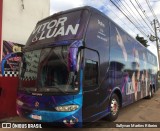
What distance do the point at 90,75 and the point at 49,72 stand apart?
1068mm

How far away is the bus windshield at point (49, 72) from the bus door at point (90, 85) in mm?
452

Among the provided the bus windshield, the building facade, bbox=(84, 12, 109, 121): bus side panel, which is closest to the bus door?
bbox=(84, 12, 109, 121): bus side panel

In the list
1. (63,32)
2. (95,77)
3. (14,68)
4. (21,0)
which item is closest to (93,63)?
(95,77)

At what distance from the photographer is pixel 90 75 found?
6312 mm

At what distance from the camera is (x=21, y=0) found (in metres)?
11.6

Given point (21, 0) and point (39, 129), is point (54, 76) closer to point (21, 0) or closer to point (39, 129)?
point (39, 129)

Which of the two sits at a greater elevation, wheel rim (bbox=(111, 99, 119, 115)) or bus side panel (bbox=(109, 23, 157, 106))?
bus side panel (bbox=(109, 23, 157, 106))

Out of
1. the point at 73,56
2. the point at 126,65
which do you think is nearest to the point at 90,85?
the point at 73,56

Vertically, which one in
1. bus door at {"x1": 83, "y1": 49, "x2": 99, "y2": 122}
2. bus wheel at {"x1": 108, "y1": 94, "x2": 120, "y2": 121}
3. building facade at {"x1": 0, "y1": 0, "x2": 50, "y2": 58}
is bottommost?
bus wheel at {"x1": 108, "y1": 94, "x2": 120, "y2": 121}

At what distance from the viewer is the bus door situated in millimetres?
6019

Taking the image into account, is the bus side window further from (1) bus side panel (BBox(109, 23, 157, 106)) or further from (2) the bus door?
(1) bus side panel (BBox(109, 23, 157, 106))

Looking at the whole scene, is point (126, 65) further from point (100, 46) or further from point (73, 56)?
point (73, 56)

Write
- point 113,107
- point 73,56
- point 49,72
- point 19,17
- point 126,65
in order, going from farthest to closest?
point 19,17 < point 126,65 < point 113,107 < point 49,72 < point 73,56

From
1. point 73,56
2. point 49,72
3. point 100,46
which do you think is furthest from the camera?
point 100,46
